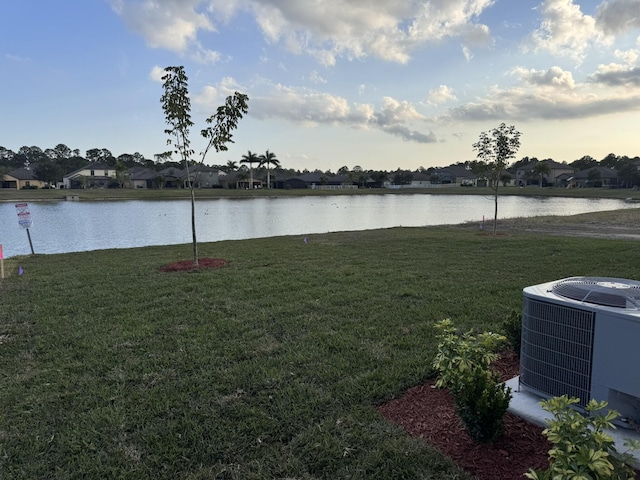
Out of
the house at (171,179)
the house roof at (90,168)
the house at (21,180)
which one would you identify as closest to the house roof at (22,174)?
the house at (21,180)

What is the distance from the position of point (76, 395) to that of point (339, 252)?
782 centimetres

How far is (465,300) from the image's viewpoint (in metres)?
5.65

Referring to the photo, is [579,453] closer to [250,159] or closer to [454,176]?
[250,159]

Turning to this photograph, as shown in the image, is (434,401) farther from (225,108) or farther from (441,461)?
(225,108)

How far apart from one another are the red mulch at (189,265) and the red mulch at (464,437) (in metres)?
6.09

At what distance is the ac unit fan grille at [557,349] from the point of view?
245 centimetres

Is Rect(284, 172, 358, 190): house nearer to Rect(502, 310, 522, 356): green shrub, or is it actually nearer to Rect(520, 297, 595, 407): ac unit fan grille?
Rect(502, 310, 522, 356): green shrub

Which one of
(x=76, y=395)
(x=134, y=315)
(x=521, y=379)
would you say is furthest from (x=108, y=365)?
(x=521, y=379)

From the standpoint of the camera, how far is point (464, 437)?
266 cm

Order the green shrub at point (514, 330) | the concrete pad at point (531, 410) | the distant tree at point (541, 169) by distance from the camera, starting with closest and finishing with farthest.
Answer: the concrete pad at point (531, 410), the green shrub at point (514, 330), the distant tree at point (541, 169)

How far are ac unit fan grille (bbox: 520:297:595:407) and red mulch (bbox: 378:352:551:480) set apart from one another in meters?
0.32

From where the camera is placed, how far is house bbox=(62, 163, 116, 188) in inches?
3036

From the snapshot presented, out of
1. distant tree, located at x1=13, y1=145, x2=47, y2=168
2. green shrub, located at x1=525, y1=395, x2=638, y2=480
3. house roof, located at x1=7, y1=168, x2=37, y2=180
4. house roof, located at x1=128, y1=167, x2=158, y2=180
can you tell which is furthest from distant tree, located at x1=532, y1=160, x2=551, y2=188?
distant tree, located at x1=13, y1=145, x2=47, y2=168

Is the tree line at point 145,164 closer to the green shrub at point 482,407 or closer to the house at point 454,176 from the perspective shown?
the house at point 454,176
